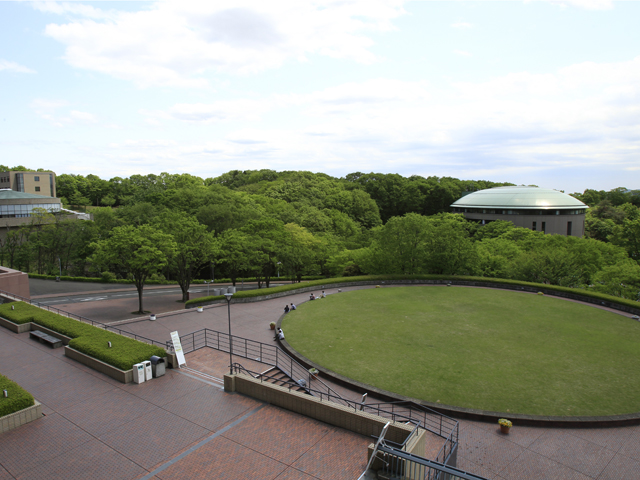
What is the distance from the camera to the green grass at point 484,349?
541 inches

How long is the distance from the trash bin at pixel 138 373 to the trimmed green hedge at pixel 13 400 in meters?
3.00

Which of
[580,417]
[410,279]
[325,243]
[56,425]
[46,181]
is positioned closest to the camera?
[56,425]

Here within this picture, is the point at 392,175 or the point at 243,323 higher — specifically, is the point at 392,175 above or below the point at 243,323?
above

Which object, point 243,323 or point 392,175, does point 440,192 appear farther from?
point 243,323

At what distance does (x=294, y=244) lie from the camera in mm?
40469

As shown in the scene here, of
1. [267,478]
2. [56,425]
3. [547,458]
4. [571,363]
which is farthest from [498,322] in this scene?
[56,425]

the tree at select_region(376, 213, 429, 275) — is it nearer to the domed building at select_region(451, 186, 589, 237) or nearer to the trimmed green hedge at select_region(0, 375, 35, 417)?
the trimmed green hedge at select_region(0, 375, 35, 417)

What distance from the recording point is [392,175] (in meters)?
91.5

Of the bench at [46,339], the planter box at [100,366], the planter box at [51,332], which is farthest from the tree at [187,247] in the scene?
the planter box at [100,366]

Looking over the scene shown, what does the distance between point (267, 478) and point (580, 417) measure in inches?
425

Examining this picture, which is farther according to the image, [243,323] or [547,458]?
[243,323]

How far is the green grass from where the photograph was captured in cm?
1375

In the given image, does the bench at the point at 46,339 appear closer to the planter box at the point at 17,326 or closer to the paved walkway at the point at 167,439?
the planter box at the point at 17,326

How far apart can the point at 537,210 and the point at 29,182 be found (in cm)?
10019
